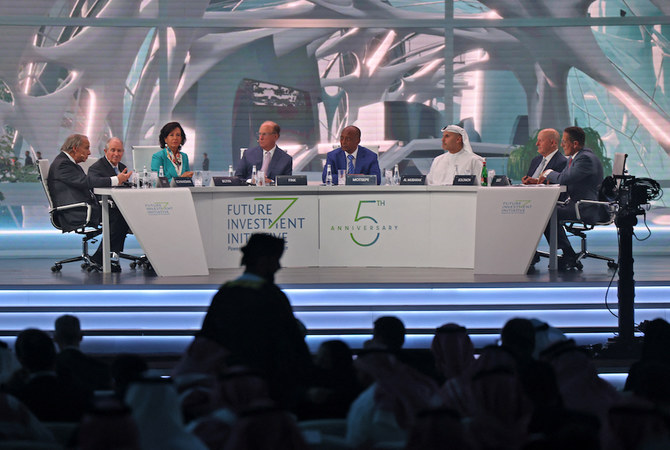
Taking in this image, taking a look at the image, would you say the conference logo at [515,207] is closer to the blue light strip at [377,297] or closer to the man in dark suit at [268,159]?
the blue light strip at [377,297]

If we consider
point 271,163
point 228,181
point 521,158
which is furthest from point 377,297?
point 521,158

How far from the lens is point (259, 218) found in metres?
6.49

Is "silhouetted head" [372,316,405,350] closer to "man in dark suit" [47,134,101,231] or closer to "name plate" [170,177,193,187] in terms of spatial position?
"name plate" [170,177,193,187]

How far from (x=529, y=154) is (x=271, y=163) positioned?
379cm

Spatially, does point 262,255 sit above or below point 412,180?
below

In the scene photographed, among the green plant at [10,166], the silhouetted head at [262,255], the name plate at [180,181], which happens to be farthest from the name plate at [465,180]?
the green plant at [10,166]

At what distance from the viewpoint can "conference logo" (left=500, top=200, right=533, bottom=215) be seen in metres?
6.00

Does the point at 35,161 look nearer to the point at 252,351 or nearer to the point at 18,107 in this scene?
the point at 18,107

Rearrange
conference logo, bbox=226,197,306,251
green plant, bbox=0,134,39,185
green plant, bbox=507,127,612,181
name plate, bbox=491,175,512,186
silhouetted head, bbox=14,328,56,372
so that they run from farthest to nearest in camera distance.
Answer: green plant, bbox=507,127,612,181, green plant, bbox=0,134,39,185, conference logo, bbox=226,197,306,251, name plate, bbox=491,175,512,186, silhouetted head, bbox=14,328,56,372

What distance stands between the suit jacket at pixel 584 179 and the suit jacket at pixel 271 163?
2.41 metres

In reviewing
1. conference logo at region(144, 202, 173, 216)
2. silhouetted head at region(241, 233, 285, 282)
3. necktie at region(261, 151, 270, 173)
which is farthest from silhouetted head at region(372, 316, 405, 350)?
necktie at region(261, 151, 270, 173)

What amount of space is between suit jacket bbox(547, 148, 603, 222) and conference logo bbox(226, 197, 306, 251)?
2369mm

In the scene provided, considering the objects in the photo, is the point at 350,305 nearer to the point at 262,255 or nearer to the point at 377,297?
the point at 377,297

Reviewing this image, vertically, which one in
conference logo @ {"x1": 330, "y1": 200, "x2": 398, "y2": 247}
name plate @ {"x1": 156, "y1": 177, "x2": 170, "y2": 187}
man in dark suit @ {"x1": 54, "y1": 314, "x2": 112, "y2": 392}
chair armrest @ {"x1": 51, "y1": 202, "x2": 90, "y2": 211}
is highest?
name plate @ {"x1": 156, "y1": 177, "x2": 170, "y2": 187}
